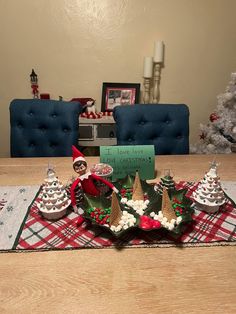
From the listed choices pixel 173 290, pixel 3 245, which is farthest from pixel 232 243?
pixel 3 245

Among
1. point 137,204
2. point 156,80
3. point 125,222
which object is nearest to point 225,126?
point 156,80

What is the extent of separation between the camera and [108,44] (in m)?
2.30

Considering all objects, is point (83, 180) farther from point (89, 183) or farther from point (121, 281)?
point (121, 281)

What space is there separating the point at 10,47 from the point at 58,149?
4.23 ft

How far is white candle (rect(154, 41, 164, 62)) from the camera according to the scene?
2.24m

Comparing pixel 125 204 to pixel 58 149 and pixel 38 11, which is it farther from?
pixel 38 11

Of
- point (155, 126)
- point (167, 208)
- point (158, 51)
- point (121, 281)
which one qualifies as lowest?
point (121, 281)

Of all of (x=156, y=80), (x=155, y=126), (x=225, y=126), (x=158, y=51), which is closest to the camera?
(x=155, y=126)

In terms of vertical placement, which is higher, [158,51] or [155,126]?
[158,51]

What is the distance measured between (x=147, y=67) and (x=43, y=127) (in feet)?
3.86

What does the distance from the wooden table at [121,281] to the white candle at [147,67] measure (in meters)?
1.87

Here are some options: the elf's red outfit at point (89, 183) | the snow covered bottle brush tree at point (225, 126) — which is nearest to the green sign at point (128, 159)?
the elf's red outfit at point (89, 183)

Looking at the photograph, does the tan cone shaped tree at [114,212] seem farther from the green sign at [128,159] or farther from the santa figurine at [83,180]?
the green sign at [128,159]

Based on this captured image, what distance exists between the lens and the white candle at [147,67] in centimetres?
226
